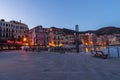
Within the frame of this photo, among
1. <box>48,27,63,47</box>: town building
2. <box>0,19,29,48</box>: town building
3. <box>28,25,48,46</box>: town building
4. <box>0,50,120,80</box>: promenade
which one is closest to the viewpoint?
<box>0,50,120,80</box>: promenade

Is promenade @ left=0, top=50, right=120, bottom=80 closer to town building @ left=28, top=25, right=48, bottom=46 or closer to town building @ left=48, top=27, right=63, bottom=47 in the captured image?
town building @ left=28, top=25, right=48, bottom=46

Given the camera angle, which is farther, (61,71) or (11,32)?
(11,32)

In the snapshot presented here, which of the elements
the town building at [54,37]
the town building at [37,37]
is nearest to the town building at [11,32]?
the town building at [37,37]

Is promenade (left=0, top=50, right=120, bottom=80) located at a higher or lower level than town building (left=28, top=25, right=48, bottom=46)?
lower

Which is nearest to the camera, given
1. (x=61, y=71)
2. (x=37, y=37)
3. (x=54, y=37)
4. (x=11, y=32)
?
(x=61, y=71)

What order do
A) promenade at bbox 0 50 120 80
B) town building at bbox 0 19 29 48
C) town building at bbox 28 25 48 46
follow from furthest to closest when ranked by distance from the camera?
town building at bbox 28 25 48 46, town building at bbox 0 19 29 48, promenade at bbox 0 50 120 80

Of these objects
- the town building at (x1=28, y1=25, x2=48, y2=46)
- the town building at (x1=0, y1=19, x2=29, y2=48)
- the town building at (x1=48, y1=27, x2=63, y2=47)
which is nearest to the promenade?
the town building at (x1=0, y1=19, x2=29, y2=48)

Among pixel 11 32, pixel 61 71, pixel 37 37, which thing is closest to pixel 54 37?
pixel 37 37

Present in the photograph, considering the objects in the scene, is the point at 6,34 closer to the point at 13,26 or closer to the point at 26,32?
the point at 13,26

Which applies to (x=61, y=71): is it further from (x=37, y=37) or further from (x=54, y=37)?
(x=54, y=37)

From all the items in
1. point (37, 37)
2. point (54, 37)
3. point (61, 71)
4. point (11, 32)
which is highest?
point (11, 32)

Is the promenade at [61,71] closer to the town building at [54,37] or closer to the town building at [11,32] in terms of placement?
the town building at [11,32]

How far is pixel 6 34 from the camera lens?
84312 millimetres

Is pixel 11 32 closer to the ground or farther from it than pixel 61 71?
farther from it
